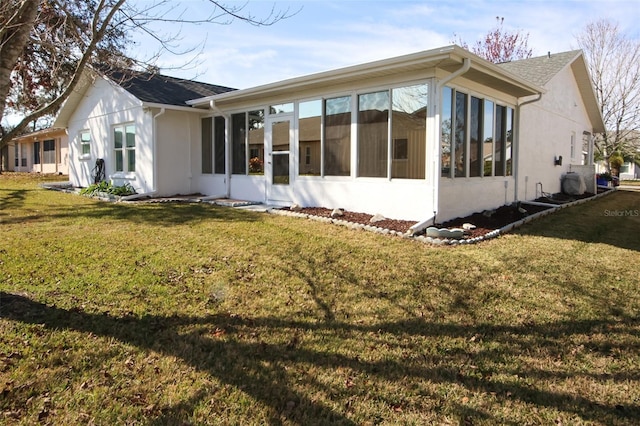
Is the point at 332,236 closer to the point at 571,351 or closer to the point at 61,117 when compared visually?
the point at 571,351

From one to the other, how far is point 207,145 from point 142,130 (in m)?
1.92

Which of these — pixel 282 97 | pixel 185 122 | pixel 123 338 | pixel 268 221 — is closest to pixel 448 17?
pixel 282 97

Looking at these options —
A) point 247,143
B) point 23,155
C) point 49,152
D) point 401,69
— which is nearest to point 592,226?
point 401,69

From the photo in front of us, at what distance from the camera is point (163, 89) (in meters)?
13.2

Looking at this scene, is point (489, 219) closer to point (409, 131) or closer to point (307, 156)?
point (409, 131)

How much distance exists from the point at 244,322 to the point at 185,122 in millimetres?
10007

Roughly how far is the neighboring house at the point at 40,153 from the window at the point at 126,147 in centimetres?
922

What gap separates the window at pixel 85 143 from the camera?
15.5m

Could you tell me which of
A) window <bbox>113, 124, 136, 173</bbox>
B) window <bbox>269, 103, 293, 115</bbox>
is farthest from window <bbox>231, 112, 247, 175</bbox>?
window <bbox>113, 124, 136, 173</bbox>

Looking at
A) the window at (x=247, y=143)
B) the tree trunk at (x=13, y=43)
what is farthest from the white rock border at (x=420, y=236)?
the tree trunk at (x=13, y=43)

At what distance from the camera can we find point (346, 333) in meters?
3.76

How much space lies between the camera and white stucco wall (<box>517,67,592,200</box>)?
11.1 meters

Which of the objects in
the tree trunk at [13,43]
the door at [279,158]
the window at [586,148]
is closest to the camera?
the tree trunk at [13,43]

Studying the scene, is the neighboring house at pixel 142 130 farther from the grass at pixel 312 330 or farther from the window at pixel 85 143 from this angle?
the grass at pixel 312 330
